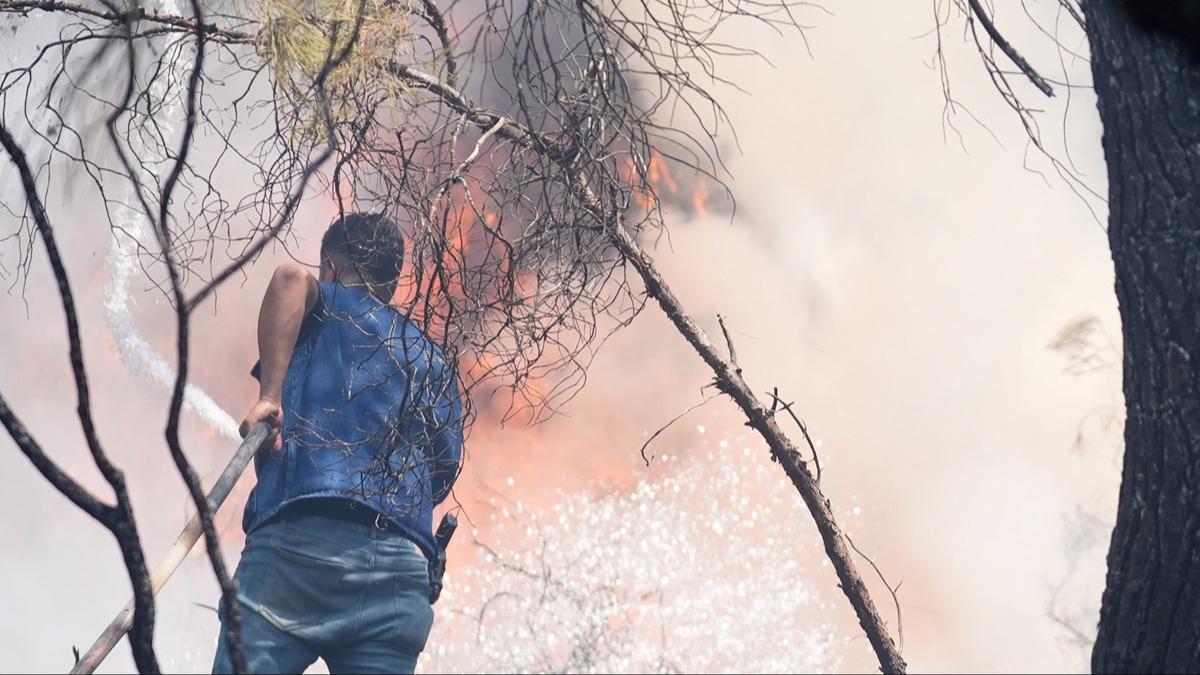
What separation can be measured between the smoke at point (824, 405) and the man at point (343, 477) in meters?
1.34

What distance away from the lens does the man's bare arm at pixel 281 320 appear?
5.04 ft

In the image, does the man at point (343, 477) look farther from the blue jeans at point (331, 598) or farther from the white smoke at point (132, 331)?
the white smoke at point (132, 331)

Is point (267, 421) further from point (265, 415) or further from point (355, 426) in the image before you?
point (355, 426)

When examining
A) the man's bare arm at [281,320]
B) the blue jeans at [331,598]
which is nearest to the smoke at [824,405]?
the man's bare arm at [281,320]

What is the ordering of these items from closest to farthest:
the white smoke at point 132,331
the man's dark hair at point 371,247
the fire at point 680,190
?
the man's dark hair at point 371,247
the white smoke at point 132,331
the fire at point 680,190

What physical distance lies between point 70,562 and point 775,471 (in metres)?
2.29

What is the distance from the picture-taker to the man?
4.67 feet

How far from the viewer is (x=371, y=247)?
5.09ft

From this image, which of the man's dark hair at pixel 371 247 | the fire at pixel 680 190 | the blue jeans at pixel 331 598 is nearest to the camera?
the blue jeans at pixel 331 598

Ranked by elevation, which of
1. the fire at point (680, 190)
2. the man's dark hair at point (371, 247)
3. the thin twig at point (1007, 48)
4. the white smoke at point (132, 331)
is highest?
the fire at point (680, 190)

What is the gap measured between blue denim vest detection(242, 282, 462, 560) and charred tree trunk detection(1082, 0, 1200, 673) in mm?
828

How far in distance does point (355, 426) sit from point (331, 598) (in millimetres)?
238

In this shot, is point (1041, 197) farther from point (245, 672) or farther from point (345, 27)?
point (245, 672)

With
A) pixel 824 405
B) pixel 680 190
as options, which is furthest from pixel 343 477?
pixel 824 405
